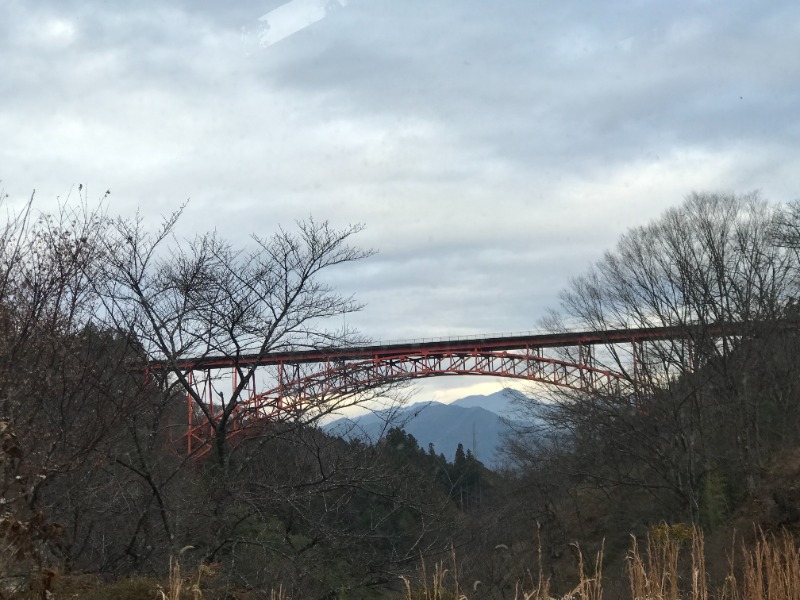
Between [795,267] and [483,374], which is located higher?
[795,267]

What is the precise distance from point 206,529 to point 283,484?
105 cm

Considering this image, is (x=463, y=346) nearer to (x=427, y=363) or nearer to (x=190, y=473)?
(x=427, y=363)

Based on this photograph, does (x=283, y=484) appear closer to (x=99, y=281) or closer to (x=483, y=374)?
(x=99, y=281)

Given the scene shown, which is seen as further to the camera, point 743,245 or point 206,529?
point 743,245

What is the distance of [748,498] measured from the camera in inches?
782

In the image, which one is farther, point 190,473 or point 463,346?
point 463,346

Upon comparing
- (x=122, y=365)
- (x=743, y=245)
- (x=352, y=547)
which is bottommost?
(x=352, y=547)

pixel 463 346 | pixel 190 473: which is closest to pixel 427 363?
pixel 463 346

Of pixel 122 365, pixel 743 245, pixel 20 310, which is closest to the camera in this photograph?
pixel 20 310

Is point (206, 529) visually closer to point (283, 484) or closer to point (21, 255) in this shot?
point (283, 484)

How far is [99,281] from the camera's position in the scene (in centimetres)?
947

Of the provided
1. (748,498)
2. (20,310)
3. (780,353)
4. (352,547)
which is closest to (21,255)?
(20,310)

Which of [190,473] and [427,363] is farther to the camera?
[427,363]

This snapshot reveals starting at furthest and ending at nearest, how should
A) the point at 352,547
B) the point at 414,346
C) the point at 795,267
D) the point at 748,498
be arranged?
the point at 414,346 < the point at 795,267 < the point at 748,498 < the point at 352,547
